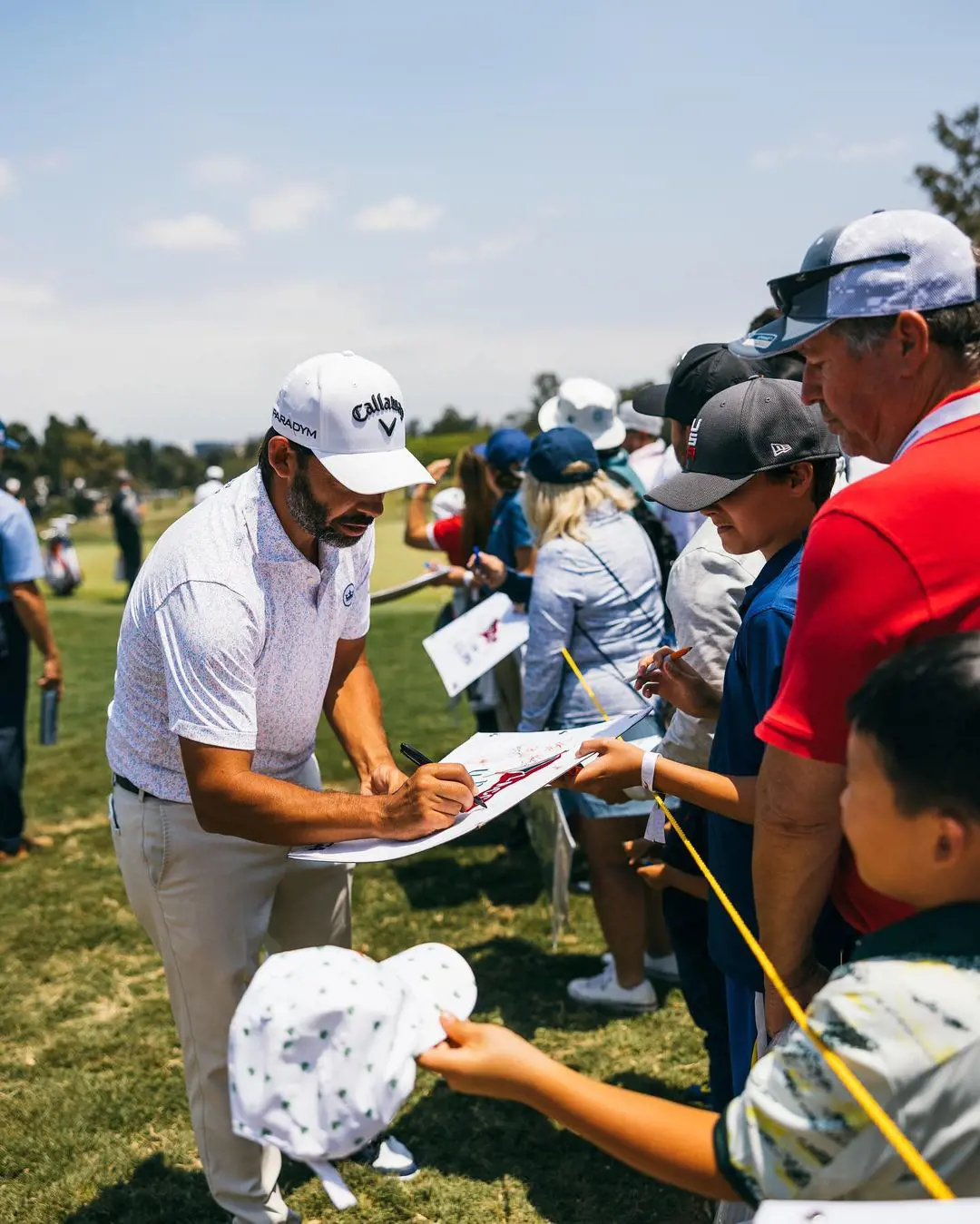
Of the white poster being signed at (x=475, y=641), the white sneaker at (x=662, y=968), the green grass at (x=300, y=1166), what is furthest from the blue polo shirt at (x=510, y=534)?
the white sneaker at (x=662, y=968)

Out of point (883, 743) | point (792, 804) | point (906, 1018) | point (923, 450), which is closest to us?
point (906, 1018)

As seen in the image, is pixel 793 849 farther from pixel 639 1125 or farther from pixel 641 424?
pixel 641 424

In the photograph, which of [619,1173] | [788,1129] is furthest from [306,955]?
[619,1173]

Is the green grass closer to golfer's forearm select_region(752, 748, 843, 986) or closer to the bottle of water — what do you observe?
the bottle of water

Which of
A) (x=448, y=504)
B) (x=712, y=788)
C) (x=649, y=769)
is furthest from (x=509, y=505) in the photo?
(x=712, y=788)

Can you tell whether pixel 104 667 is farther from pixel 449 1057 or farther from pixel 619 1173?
pixel 449 1057

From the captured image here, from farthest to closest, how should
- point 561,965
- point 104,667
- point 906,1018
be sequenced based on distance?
point 104,667 < point 561,965 < point 906,1018

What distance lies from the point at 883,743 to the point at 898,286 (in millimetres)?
808

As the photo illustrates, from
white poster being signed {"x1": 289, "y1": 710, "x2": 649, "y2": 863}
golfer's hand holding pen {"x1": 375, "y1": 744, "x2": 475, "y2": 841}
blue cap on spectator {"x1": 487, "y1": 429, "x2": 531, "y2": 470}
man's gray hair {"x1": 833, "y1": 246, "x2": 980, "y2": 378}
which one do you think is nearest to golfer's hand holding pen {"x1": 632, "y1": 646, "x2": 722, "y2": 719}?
white poster being signed {"x1": 289, "y1": 710, "x2": 649, "y2": 863}

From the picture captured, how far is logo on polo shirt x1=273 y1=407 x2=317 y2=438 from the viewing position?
2.45 metres

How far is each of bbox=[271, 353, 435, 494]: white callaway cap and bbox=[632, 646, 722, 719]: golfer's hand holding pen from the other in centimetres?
77

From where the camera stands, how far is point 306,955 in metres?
1.41

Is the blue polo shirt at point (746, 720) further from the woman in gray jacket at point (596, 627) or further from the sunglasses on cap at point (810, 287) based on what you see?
the woman in gray jacket at point (596, 627)

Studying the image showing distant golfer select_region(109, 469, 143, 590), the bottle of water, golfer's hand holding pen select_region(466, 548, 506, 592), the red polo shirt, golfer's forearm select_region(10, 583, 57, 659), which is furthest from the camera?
distant golfer select_region(109, 469, 143, 590)
